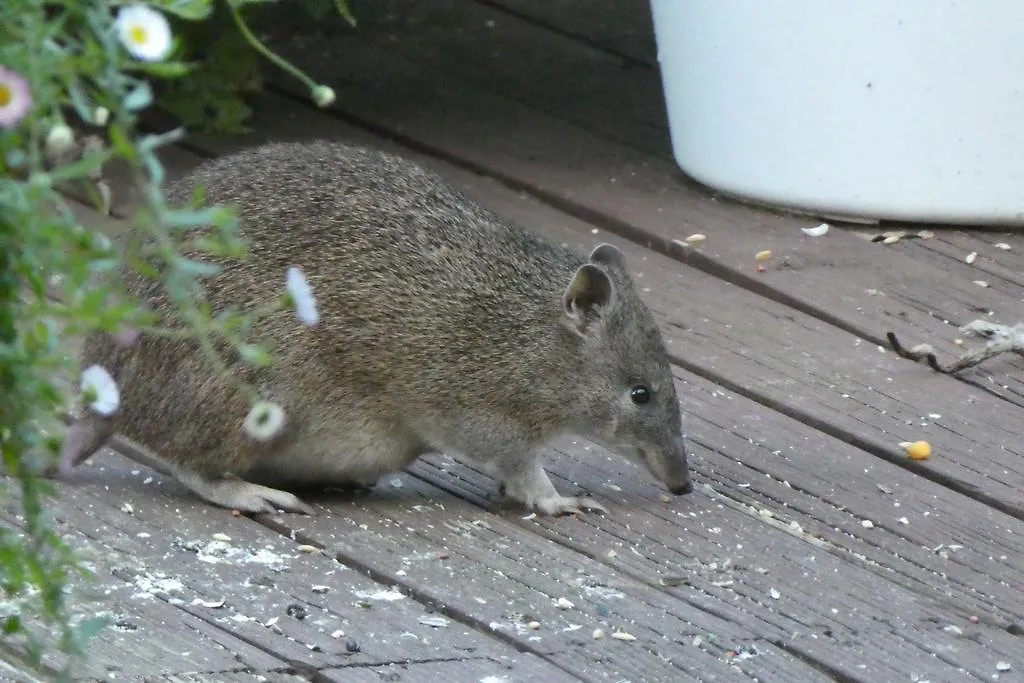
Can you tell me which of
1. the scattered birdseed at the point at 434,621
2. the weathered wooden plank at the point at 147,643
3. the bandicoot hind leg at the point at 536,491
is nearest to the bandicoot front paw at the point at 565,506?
the bandicoot hind leg at the point at 536,491

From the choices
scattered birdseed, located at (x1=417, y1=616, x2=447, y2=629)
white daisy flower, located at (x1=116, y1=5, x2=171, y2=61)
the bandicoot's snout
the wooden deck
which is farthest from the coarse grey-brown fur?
white daisy flower, located at (x1=116, y1=5, x2=171, y2=61)

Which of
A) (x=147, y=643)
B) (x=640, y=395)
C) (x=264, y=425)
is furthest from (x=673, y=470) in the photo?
(x=147, y=643)

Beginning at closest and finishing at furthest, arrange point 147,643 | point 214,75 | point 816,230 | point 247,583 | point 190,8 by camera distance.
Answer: point 190,8 → point 147,643 → point 247,583 → point 816,230 → point 214,75

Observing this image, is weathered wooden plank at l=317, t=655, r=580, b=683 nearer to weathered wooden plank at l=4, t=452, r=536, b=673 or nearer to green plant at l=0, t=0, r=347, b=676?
weathered wooden plank at l=4, t=452, r=536, b=673

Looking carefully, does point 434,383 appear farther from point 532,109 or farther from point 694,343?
point 532,109

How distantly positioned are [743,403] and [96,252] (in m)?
3.04

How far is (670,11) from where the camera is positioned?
5887 millimetres

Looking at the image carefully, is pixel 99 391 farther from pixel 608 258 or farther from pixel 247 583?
pixel 608 258

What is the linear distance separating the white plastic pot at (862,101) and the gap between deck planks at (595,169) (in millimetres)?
165

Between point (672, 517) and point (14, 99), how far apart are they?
2638mm

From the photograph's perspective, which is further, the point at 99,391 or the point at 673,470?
the point at 673,470

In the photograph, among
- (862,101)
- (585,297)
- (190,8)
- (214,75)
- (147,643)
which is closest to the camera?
(190,8)

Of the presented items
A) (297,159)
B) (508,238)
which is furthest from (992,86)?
(297,159)

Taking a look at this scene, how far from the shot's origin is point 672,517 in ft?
14.0
